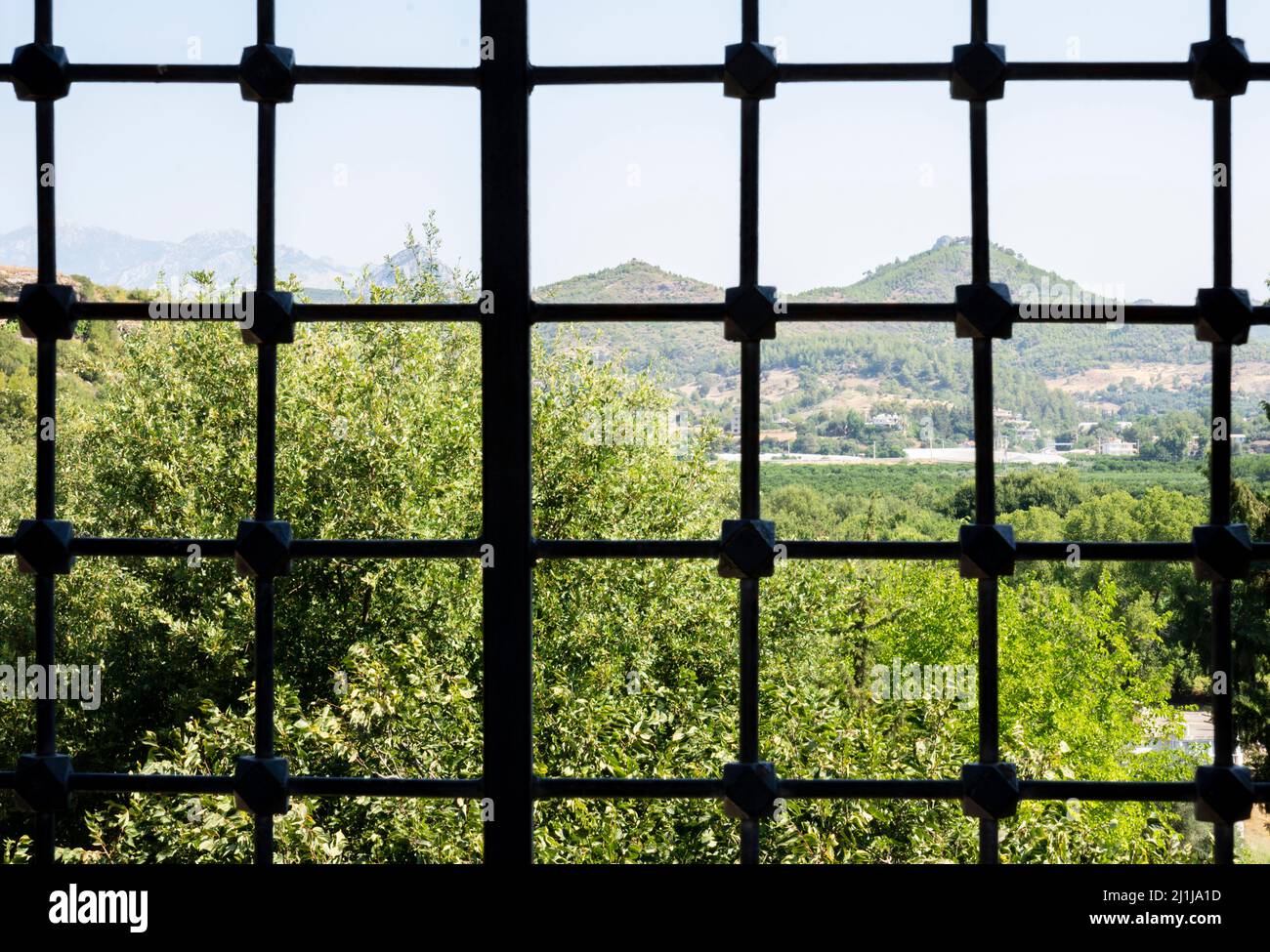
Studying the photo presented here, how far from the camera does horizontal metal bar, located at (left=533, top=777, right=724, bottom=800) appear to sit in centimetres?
154

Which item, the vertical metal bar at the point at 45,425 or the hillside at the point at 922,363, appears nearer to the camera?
the vertical metal bar at the point at 45,425

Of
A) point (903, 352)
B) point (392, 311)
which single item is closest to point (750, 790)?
point (392, 311)

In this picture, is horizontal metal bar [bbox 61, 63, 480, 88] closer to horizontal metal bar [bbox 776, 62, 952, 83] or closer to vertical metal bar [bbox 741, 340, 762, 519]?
horizontal metal bar [bbox 776, 62, 952, 83]

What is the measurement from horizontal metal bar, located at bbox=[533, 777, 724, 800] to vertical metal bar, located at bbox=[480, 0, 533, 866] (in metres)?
0.03

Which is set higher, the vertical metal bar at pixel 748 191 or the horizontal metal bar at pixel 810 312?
the vertical metal bar at pixel 748 191

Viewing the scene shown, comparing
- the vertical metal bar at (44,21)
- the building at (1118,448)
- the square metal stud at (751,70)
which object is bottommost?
the square metal stud at (751,70)

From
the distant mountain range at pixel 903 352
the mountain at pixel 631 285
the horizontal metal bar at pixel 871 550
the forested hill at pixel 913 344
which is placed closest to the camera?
the horizontal metal bar at pixel 871 550

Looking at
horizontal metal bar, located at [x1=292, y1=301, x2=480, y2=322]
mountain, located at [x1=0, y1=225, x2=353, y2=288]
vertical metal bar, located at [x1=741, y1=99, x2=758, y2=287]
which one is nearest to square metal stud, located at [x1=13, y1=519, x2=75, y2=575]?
horizontal metal bar, located at [x1=292, y1=301, x2=480, y2=322]

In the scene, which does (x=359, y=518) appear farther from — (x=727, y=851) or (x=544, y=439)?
(x=727, y=851)

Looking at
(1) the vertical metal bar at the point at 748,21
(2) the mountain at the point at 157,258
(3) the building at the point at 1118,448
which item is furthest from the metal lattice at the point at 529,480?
(3) the building at the point at 1118,448

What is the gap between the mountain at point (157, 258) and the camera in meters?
15.4

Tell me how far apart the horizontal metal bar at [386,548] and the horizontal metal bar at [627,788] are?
33 centimetres

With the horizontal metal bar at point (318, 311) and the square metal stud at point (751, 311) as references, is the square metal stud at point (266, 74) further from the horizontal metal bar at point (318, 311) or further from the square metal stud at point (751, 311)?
the square metal stud at point (751, 311)

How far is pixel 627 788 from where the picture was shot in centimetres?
154
